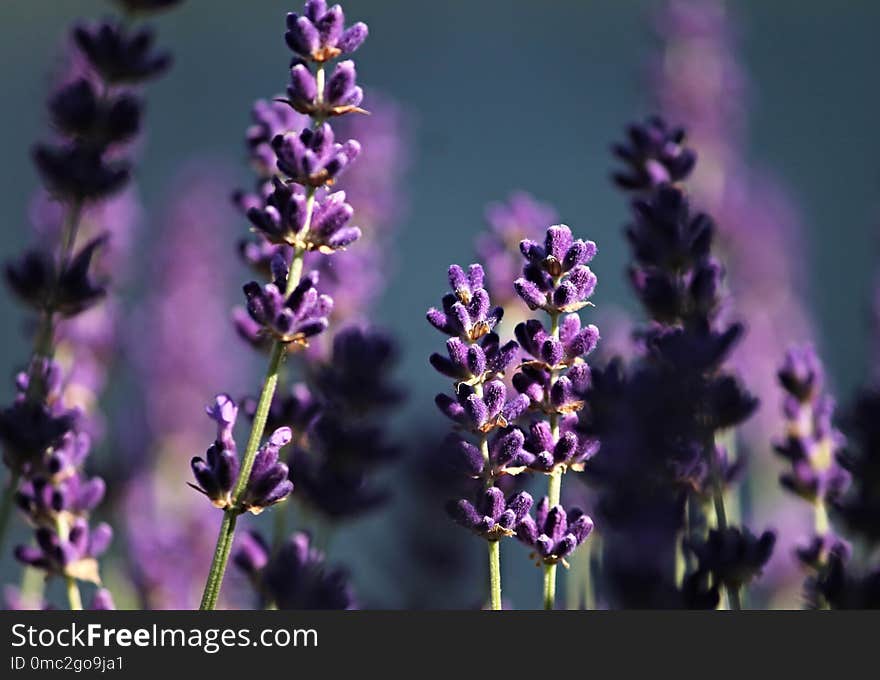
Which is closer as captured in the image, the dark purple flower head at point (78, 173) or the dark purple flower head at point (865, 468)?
the dark purple flower head at point (865, 468)

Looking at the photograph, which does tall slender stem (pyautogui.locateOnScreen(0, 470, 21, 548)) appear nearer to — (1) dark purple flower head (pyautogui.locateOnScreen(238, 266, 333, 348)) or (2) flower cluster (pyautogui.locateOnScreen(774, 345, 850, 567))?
(1) dark purple flower head (pyautogui.locateOnScreen(238, 266, 333, 348))

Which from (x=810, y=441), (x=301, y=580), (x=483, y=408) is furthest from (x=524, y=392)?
(x=810, y=441)

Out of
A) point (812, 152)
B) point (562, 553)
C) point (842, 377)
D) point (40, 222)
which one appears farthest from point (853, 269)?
point (562, 553)

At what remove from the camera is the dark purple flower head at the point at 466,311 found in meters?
0.95

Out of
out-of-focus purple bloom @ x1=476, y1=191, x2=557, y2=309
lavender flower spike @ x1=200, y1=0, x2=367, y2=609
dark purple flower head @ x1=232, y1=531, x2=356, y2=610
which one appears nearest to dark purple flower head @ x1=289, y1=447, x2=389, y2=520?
dark purple flower head @ x1=232, y1=531, x2=356, y2=610

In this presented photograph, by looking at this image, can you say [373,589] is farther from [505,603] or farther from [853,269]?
[853,269]

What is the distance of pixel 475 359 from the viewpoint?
36.8 inches

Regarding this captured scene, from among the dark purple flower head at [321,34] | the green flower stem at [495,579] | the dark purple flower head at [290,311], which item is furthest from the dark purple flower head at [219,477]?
the dark purple flower head at [321,34]

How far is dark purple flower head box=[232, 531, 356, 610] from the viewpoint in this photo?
3.30ft

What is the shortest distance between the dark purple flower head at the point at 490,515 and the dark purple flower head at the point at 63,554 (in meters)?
0.35

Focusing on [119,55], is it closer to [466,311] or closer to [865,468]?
[466,311]

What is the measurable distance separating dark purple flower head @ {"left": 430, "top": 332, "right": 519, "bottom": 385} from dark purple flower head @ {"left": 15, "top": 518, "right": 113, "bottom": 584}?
0.36 m

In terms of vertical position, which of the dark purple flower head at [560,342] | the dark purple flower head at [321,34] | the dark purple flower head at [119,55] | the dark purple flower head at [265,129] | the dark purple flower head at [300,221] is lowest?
the dark purple flower head at [560,342]

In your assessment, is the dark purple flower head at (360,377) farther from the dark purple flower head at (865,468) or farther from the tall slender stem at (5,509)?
the dark purple flower head at (865,468)
